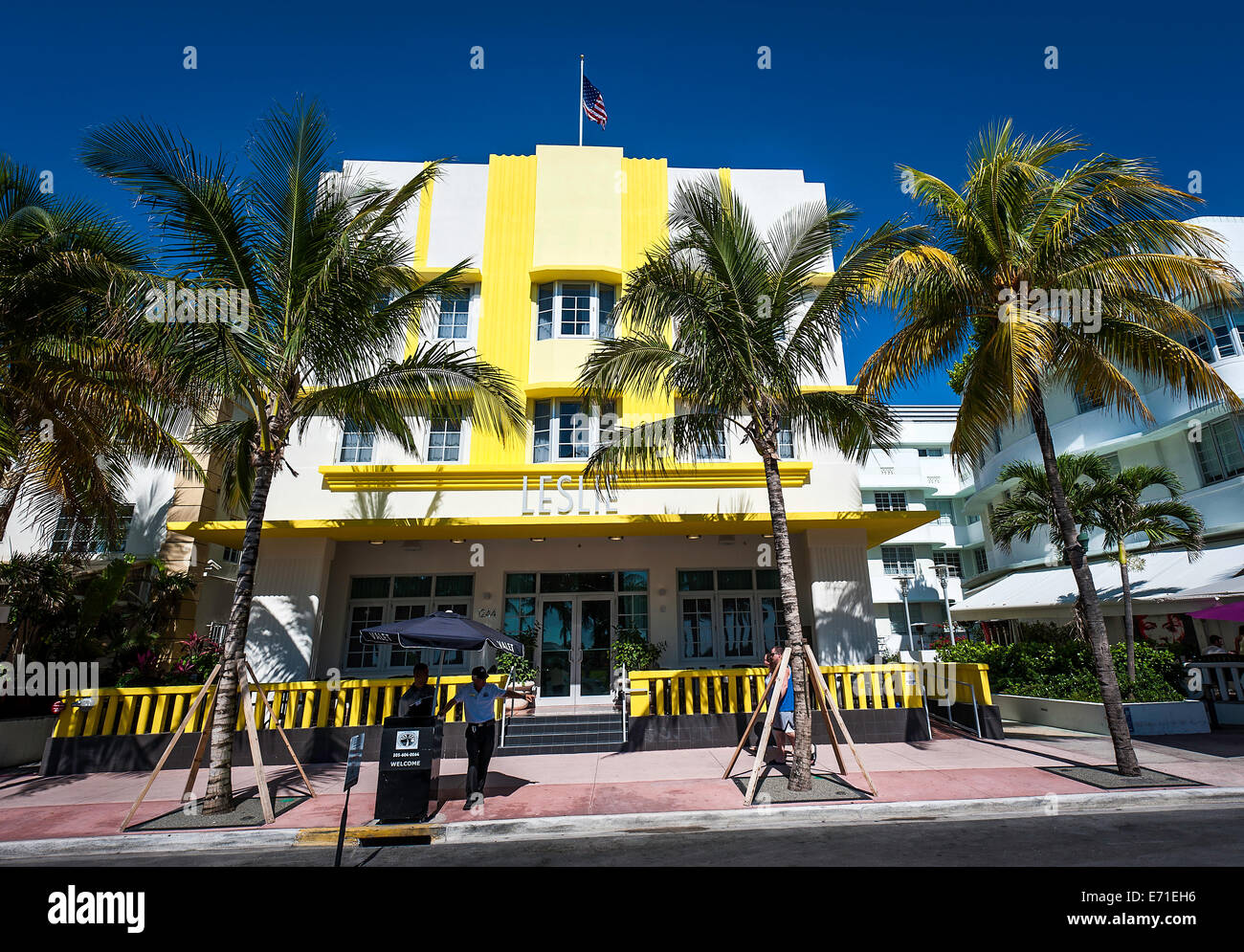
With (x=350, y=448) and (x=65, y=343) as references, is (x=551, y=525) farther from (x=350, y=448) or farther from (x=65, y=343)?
(x=65, y=343)

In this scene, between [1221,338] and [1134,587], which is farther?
[1221,338]

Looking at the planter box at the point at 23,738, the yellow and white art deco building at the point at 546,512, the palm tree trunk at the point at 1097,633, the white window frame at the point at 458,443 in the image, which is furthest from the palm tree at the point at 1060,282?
the planter box at the point at 23,738

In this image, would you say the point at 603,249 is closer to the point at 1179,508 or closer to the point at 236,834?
the point at 236,834

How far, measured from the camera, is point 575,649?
1505 cm

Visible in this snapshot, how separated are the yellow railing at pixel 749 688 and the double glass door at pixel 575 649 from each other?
2902 mm

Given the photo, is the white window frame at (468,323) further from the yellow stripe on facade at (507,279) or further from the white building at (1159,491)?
the white building at (1159,491)

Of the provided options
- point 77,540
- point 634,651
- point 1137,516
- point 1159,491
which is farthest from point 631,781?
point 1159,491

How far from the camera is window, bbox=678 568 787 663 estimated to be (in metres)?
15.3

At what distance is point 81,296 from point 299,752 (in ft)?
26.5

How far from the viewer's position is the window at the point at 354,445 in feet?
50.8

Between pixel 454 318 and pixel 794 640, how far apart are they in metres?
12.3

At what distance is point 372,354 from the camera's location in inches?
409

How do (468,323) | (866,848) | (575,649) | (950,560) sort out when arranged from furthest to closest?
1. (950,560)
2. (468,323)
3. (575,649)
4. (866,848)

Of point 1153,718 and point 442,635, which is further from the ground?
point 442,635
